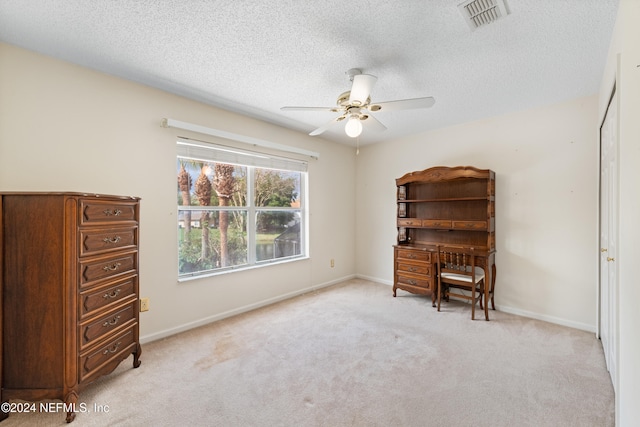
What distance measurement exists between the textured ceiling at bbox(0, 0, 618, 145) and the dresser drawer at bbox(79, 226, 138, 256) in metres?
1.29

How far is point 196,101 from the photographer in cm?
289

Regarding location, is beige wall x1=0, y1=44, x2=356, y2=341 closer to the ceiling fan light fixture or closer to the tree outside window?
the tree outside window

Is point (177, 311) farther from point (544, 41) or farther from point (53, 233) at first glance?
point (544, 41)

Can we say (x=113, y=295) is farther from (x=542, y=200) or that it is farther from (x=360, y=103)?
(x=542, y=200)

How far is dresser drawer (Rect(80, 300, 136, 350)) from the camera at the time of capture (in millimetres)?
1731

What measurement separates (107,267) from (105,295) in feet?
0.61

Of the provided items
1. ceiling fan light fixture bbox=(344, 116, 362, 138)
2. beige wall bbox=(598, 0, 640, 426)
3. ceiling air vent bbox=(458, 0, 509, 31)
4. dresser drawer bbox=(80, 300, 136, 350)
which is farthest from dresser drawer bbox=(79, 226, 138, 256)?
beige wall bbox=(598, 0, 640, 426)

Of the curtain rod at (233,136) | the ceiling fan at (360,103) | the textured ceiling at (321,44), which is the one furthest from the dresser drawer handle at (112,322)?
the ceiling fan at (360,103)

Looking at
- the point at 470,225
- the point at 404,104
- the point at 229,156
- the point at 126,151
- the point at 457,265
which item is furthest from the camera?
the point at 470,225

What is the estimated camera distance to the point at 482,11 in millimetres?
1601

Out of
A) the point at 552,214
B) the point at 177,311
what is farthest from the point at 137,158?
the point at 552,214

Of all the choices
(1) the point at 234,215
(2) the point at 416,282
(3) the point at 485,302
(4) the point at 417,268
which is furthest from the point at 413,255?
(1) the point at 234,215

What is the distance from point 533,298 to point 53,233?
4.30 m

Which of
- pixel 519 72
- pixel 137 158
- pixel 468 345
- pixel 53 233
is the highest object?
pixel 519 72
